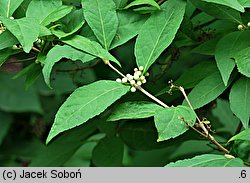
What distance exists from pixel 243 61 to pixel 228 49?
0.07 meters

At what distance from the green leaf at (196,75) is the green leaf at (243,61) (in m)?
0.15

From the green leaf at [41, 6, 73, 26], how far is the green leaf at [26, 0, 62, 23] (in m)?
0.02

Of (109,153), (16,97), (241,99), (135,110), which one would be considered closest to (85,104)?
(135,110)

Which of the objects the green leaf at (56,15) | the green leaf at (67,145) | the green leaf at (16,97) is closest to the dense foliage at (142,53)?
the green leaf at (56,15)

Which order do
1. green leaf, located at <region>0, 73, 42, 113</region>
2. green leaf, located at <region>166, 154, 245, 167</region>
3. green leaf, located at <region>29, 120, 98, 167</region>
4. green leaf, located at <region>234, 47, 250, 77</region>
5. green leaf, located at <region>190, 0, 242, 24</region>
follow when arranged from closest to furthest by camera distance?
green leaf, located at <region>166, 154, 245, 167</region> → green leaf, located at <region>234, 47, 250, 77</region> → green leaf, located at <region>190, 0, 242, 24</region> → green leaf, located at <region>29, 120, 98, 167</region> → green leaf, located at <region>0, 73, 42, 113</region>

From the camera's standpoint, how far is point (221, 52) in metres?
1.18

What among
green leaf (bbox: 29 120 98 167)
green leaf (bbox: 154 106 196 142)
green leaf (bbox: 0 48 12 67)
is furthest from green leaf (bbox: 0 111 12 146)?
green leaf (bbox: 154 106 196 142)

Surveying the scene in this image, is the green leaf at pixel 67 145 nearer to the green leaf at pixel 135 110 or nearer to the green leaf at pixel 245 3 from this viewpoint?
the green leaf at pixel 135 110

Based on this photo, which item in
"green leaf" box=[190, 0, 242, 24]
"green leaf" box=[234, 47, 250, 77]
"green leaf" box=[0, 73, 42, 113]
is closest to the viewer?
"green leaf" box=[234, 47, 250, 77]

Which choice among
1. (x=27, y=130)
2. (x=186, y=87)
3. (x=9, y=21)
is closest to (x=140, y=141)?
(x=186, y=87)

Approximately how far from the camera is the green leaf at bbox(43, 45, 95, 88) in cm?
105

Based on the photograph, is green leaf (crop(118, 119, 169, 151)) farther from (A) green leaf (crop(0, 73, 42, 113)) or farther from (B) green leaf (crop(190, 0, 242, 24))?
(A) green leaf (crop(0, 73, 42, 113))

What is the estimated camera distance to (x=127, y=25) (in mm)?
1200
